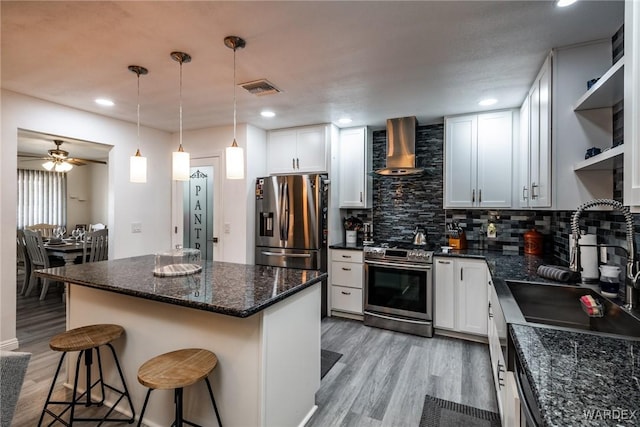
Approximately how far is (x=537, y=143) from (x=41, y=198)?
8550 mm

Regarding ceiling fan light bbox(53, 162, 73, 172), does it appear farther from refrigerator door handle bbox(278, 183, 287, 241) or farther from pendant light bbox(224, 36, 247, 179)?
pendant light bbox(224, 36, 247, 179)

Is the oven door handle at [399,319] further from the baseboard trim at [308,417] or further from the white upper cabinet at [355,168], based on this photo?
the baseboard trim at [308,417]

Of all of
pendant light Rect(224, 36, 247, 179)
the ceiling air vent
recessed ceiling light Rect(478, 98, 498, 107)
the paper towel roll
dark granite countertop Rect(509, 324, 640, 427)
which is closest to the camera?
dark granite countertop Rect(509, 324, 640, 427)

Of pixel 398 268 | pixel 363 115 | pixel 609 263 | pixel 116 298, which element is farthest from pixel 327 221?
pixel 609 263

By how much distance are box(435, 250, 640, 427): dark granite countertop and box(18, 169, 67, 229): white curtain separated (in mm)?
8295

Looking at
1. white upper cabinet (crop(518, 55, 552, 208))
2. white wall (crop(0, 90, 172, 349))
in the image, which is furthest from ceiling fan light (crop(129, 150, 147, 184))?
white upper cabinet (crop(518, 55, 552, 208))

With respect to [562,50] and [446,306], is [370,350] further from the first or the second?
[562,50]

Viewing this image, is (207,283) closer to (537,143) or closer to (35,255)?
(537,143)

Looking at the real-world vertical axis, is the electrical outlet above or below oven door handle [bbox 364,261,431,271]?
above

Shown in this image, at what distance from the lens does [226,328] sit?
164 cm

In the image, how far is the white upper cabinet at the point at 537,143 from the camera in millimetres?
2057

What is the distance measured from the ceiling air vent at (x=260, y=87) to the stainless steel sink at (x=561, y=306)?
2352 mm

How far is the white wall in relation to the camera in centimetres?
281

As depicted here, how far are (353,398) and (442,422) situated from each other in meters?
0.60
